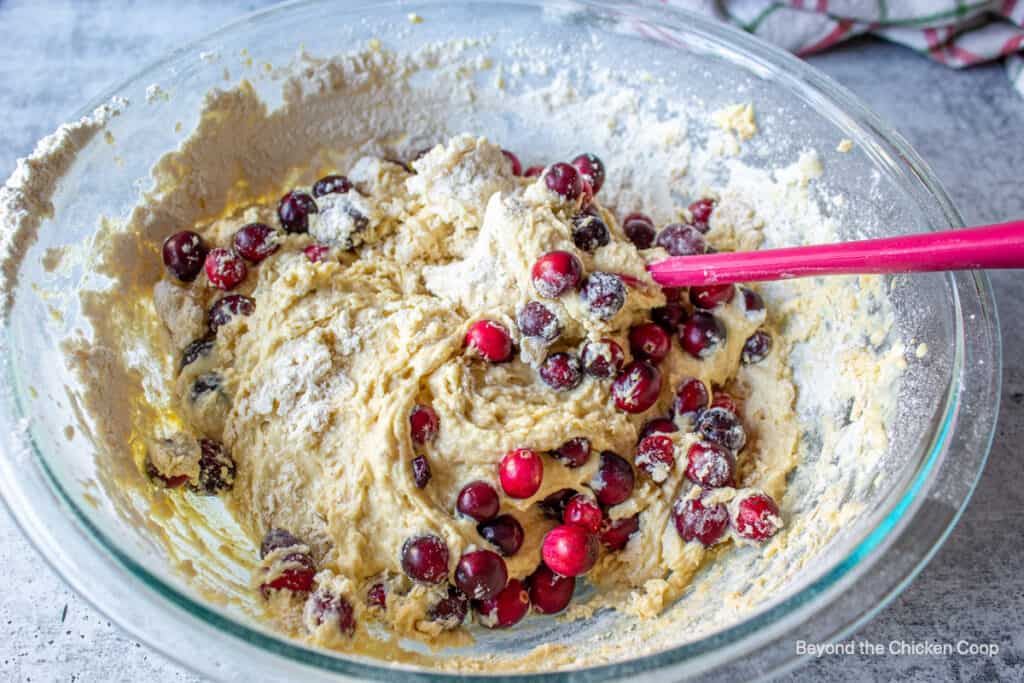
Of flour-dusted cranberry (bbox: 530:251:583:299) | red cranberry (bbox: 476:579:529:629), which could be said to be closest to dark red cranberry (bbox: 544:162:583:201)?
flour-dusted cranberry (bbox: 530:251:583:299)

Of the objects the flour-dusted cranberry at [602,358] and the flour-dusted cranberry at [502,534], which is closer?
the flour-dusted cranberry at [502,534]

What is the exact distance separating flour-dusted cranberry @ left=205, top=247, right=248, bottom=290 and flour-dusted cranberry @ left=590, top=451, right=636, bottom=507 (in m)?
1.11

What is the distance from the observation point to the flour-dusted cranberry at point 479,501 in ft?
6.79

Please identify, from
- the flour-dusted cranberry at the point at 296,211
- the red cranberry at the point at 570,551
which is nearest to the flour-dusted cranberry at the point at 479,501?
the red cranberry at the point at 570,551

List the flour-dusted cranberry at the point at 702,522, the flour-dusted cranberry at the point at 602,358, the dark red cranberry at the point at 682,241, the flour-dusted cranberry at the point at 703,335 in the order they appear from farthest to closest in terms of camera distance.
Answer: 1. the dark red cranberry at the point at 682,241
2. the flour-dusted cranberry at the point at 703,335
3. the flour-dusted cranberry at the point at 602,358
4. the flour-dusted cranberry at the point at 702,522

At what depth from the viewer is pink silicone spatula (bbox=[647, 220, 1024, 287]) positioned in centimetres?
184

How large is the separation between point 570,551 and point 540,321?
572 mm

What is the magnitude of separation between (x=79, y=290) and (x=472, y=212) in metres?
1.04

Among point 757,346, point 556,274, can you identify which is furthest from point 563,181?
point 757,346

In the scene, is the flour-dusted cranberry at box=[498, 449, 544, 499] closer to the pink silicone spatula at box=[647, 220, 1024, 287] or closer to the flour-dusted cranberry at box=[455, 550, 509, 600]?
the flour-dusted cranberry at box=[455, 550, 509, 600]

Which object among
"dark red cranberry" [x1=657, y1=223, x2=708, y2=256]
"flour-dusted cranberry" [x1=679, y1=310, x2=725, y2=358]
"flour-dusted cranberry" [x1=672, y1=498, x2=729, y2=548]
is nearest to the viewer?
"flour-dusted cranberry" [x1=672, y1=498, x2=729, y2=548]

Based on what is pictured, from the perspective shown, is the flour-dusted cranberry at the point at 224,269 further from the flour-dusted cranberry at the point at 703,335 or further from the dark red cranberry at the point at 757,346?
the dark red cranberry at the point at 757,346

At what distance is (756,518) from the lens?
6.80 feet

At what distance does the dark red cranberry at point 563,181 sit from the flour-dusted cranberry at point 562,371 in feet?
1.40
